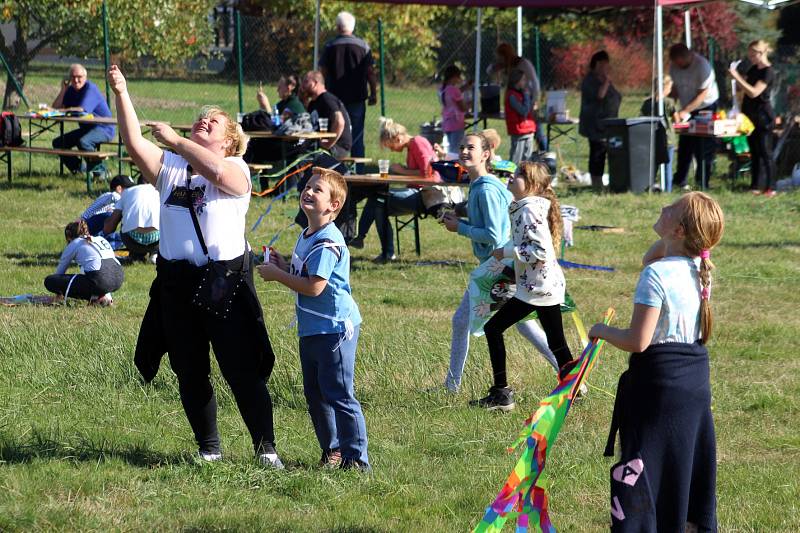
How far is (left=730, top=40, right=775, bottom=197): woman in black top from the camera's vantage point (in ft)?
51.5

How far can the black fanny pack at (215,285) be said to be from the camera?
16.0 ft

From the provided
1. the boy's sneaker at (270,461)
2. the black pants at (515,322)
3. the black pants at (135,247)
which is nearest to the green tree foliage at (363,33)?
the black pants at (135,247)

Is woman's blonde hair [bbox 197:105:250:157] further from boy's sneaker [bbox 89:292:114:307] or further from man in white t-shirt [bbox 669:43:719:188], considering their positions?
man in white t-shirt [bbox 669:43:719:188]

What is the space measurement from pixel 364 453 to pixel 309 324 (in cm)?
66

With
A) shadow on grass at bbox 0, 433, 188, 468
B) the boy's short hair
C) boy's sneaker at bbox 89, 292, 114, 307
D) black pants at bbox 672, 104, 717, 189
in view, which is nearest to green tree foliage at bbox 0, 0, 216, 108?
black pants at bbox 672, 104, 717, 189

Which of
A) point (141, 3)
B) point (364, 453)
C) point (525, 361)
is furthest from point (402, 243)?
point (141, 3)

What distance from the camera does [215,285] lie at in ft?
16.0

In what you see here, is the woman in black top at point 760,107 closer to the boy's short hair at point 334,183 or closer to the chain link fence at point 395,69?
the chain link fence at point 395,69

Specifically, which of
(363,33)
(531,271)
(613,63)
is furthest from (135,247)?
(613,63)

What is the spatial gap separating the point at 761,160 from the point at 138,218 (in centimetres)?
925

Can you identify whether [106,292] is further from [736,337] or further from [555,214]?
[736,337]

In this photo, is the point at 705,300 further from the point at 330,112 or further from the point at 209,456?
the point at 330,112

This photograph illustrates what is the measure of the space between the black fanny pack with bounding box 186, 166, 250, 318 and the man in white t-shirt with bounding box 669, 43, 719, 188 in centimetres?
1238

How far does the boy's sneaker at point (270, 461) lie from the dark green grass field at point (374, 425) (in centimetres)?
5
